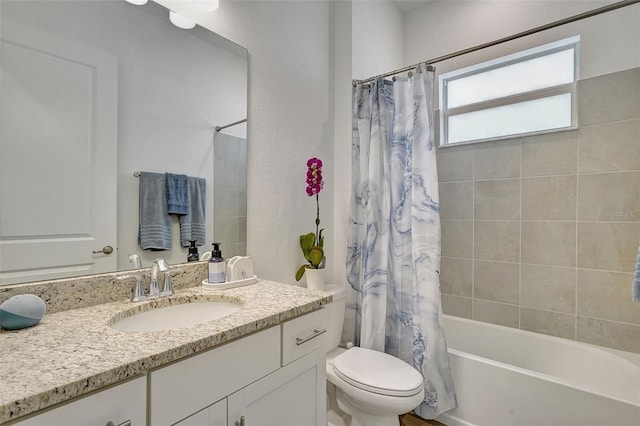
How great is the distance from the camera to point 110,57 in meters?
1.09

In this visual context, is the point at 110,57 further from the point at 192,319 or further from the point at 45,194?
the point at 192,319

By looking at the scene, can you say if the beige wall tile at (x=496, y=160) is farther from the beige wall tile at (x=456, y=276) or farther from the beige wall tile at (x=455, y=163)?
the beige wall tile at (x=456, y=276)

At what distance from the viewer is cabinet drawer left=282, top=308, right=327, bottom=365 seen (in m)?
1.02

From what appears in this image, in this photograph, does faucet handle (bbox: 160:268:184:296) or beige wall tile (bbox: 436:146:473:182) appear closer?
faucet handle (bbox: 160:268:184:296)

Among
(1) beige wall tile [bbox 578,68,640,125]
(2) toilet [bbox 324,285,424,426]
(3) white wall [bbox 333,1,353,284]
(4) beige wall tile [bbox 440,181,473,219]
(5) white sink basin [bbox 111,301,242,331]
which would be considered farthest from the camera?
(4) beige wall tile [bbox 440,181,473,219]

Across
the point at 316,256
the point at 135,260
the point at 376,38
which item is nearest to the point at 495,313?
the point at 316,256

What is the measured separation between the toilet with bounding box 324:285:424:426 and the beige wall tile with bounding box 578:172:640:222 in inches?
59.2

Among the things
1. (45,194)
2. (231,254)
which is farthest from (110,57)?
(231,254)

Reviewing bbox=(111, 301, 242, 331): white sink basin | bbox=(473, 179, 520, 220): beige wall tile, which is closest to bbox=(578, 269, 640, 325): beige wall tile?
bbox=(473, 179, 520, 220): beige wall tile

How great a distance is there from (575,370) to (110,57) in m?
2.84

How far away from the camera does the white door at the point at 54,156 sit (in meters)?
0.89

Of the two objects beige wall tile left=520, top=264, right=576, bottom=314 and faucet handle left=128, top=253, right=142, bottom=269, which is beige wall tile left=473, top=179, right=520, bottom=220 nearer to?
beige wall tile left=520, top=264, right=576, bottom=314

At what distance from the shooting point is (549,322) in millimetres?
2053

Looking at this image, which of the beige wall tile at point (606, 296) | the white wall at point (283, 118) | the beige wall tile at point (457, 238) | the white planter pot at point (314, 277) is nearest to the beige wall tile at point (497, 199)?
the beige wall tile at point (457, 238)
